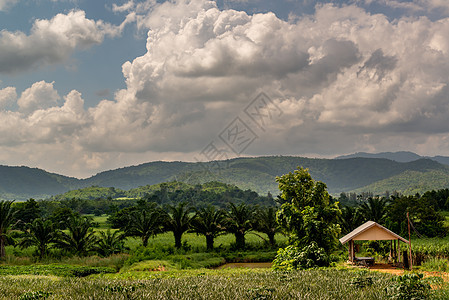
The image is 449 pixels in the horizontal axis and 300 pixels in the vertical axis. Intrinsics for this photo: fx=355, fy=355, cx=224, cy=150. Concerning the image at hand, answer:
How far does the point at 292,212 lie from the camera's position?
20.9m

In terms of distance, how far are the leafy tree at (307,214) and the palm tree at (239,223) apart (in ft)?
60.1

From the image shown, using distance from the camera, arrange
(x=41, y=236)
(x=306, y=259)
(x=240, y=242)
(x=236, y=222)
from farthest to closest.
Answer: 1. (x=240, y=242)
2. (x=236, y=222)
3. (x=41, y=236)
4. (x=306, y=259)

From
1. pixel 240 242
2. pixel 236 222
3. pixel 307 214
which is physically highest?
pixel 307 214

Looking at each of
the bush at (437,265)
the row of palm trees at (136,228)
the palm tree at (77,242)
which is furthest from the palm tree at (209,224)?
the bush at (437,265)

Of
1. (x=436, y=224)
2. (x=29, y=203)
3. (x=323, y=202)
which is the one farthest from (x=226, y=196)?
(x=323, y=202)

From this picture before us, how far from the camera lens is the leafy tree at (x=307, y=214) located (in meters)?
20.3

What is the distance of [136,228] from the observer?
37.8m

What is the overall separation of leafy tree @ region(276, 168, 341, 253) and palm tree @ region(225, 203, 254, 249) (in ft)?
60.1

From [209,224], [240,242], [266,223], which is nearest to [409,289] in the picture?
[209,224]

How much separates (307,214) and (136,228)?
2274 cm

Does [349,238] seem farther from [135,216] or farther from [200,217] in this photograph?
[135,216]

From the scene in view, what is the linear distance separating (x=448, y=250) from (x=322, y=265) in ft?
42.6

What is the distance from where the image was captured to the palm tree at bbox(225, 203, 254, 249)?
40781 millimetres

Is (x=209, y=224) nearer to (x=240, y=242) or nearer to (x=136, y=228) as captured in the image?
(x=240, y=242)
